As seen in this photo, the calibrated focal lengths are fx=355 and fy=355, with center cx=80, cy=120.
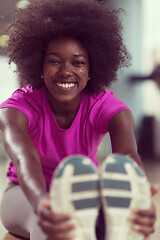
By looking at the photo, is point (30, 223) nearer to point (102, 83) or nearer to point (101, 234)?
point (101, 234)

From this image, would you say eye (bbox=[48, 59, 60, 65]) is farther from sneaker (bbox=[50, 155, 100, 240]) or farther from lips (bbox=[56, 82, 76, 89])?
sneaker (bbox=[50, 155, 100, 240])

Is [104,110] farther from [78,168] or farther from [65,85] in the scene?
[78,168]

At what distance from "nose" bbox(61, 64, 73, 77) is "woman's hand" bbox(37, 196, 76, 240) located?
0.53m

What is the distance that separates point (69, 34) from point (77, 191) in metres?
0.65

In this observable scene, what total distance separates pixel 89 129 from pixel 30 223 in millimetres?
386

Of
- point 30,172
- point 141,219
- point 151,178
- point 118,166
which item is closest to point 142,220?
point 141,219

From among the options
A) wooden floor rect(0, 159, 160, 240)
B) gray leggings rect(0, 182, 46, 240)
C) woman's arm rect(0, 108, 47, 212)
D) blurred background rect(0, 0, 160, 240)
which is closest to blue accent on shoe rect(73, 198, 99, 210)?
woman's arm rect(0, 108, 47, 212)

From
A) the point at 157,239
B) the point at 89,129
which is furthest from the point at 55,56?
the point at 157,239

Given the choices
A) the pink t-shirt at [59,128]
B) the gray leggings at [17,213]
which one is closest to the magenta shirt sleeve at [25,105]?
the pink t-shirt at [59,128]

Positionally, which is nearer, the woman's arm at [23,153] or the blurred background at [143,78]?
the woman's arm at [23,153]

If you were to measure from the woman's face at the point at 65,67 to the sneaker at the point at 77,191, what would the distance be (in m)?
0.49

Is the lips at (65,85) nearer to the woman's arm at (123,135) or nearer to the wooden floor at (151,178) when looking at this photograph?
the woman's arm at (123,135)

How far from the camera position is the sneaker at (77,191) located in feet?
2.42

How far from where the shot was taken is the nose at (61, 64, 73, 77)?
117cm
